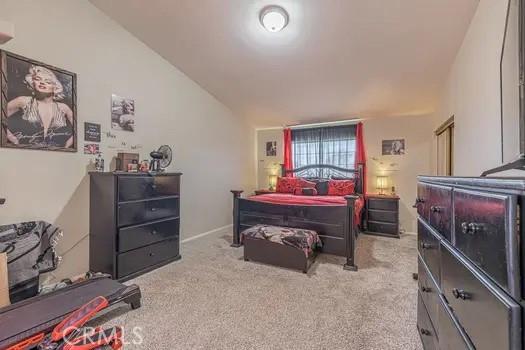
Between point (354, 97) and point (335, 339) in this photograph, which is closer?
point (335, 339)

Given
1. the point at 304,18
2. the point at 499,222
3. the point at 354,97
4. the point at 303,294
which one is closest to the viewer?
the point at 499,222

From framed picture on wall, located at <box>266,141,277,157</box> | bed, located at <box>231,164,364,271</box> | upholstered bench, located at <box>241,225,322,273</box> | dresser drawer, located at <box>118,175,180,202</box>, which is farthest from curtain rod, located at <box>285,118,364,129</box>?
dresser drawer, located at <box>118,175,180,202</box>

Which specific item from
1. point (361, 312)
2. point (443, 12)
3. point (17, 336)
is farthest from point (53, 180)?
point (443, 12)

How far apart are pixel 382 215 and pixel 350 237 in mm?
1838

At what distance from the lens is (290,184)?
199 inches

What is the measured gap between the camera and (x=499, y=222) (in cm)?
58

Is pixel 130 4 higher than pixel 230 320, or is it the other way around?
pixel 130 4

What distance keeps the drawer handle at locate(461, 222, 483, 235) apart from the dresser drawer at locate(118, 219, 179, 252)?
108 inches

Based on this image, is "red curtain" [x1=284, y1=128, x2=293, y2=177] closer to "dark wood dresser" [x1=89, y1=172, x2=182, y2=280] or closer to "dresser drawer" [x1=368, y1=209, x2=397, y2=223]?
Answer: "dresser drawer" [x1=368, y1=209, x2=397, y2=223]

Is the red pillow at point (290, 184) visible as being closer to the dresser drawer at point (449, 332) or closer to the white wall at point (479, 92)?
the white wall at point (479, 92)

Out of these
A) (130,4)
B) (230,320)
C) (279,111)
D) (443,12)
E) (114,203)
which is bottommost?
(230,320)

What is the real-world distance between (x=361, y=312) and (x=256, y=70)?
127 inches

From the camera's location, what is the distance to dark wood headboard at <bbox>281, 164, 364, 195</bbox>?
483 centimetres

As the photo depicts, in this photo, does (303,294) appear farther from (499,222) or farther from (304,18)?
(304,18)
